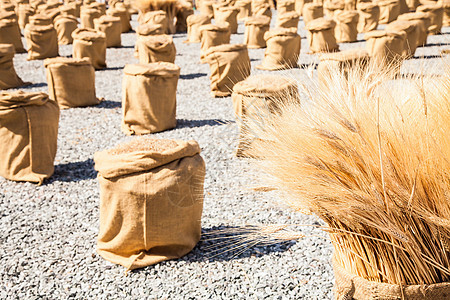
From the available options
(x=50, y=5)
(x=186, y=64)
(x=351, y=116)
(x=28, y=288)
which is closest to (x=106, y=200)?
(x=28, y=288)

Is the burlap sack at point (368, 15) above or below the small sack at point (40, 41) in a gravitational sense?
above

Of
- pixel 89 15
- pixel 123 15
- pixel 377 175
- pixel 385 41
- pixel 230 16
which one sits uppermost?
pixel 377 175

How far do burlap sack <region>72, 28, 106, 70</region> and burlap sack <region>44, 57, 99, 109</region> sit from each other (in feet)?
6.31

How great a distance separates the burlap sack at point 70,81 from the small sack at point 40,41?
126 inches

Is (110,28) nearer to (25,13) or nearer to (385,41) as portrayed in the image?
(25,13)

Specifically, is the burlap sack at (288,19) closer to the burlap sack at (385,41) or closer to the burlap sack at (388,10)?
the burlap sack at (388,10)

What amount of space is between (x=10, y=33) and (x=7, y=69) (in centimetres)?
276

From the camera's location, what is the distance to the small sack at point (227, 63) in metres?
6.48

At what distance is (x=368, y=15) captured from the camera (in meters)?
11.0

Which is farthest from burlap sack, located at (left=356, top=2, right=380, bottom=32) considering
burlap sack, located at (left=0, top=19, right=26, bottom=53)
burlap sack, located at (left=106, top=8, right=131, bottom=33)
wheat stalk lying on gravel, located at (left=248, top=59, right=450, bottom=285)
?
wheat stalk lying on gravel, located at (left=248, top=59, right=450, bottom=285)

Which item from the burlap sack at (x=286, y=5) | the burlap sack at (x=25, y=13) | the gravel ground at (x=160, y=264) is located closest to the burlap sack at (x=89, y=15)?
the burlap sack at (x=25, y=13)

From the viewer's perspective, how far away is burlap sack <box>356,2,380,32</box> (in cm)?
1093

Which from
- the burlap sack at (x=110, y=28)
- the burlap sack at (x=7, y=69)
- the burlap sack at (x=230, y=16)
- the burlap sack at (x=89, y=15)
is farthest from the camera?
the burlap sack at (x=89, y=15)

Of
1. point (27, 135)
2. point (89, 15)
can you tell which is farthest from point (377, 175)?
point (89, 15)
